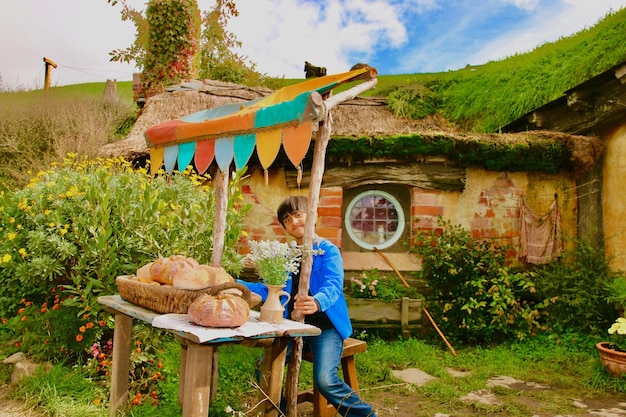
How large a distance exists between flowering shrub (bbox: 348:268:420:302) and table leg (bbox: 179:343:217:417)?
3.51 metres

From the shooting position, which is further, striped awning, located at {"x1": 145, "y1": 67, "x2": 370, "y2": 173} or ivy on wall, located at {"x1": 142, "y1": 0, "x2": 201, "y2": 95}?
ivy on wall, located at {"x1": 142, "y1": 0, "x2": 201, "y2": 95}

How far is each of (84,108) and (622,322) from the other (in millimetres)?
11082

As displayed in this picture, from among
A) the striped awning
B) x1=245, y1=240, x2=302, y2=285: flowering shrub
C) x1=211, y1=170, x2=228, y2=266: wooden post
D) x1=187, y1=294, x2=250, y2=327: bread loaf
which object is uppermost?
the striped awning

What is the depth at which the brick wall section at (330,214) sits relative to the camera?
581 cm

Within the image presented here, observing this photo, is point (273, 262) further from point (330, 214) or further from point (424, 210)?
point (424, 210)

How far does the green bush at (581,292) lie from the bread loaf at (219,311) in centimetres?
436

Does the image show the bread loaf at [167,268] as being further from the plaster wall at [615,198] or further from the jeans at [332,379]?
the plaster wall at [615,198]

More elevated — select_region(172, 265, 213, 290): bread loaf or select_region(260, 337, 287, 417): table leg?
select_region(172, 265, 213, 290): bread loaf

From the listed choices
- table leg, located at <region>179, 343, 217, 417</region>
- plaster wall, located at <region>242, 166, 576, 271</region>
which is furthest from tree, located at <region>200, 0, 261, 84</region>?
table leg, located at <region>179, 343, 217, 417</region>

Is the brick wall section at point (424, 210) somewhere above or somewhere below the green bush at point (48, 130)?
below

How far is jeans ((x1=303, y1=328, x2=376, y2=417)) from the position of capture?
2.76m

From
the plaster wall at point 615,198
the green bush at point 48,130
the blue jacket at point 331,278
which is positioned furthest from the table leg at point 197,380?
the green bush at point 48,130

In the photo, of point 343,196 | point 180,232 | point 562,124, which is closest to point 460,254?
point 343,196

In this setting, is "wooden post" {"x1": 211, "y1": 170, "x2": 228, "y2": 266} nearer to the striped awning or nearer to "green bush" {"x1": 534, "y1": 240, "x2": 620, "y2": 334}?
the striped awning
